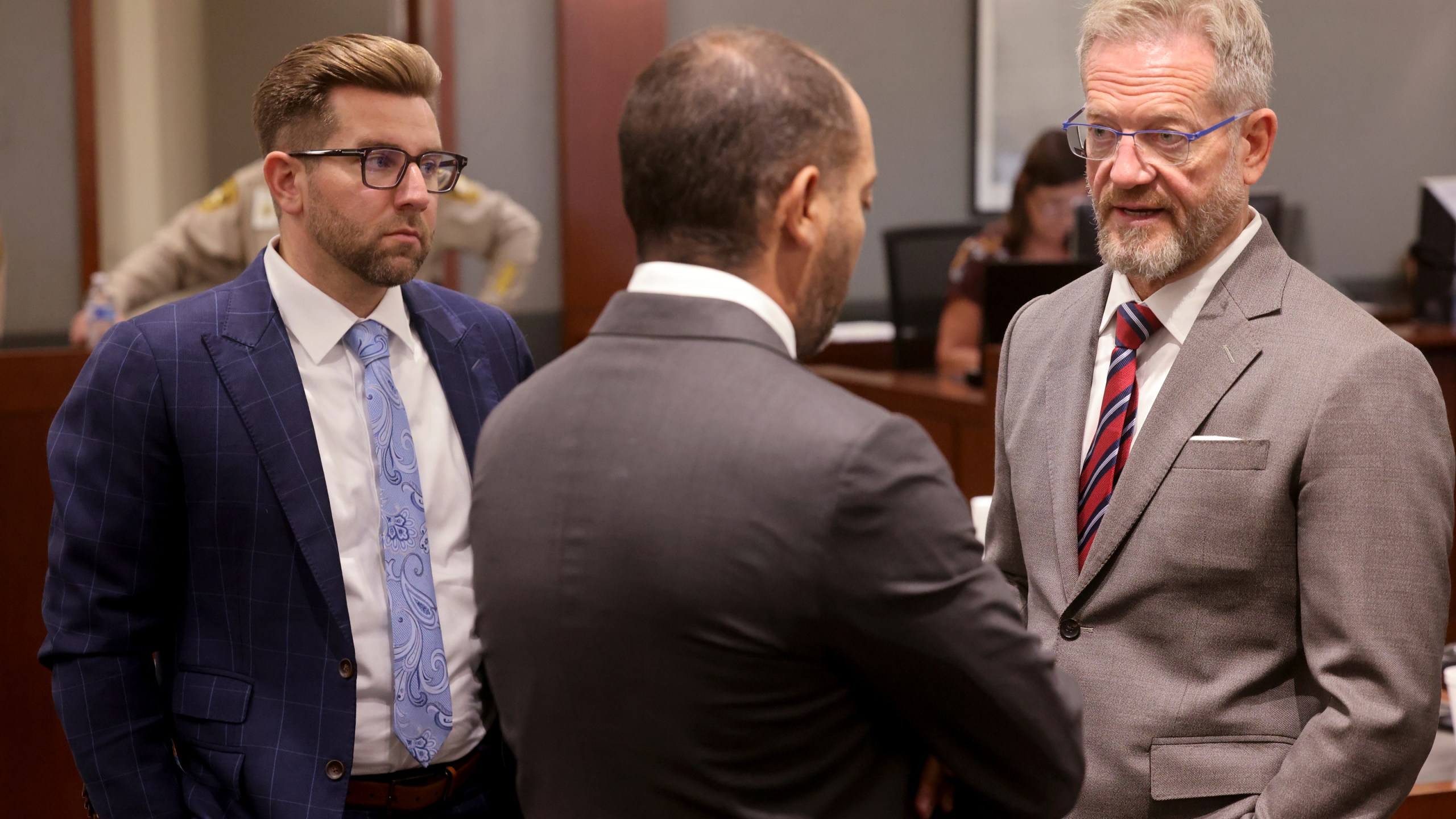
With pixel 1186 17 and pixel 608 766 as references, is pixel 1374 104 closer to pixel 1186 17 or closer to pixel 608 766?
pixel 1186 17

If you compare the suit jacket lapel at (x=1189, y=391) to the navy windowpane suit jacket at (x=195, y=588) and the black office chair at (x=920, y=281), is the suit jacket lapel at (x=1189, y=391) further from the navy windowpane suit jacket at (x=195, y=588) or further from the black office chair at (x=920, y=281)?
the black office chair at (x=920, y=281)

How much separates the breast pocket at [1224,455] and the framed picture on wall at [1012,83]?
19.7 ft

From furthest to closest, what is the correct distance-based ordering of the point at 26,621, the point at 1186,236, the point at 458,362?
the point at 26,621 → the point at 458,362 → the point at 1186,236

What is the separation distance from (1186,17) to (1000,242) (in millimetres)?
3303

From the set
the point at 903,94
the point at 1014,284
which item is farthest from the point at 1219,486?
the point at 903,94

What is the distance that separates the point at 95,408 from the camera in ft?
4.62

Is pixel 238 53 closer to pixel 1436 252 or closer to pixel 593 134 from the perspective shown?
pixel 593 134

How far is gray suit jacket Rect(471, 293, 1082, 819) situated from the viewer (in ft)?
3.02

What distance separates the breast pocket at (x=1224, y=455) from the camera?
4.24 feet

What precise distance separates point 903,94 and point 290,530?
5.98 meters

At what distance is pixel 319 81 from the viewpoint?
1.53 metres

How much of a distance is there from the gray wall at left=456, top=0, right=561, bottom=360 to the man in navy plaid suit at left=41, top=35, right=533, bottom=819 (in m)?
4.51

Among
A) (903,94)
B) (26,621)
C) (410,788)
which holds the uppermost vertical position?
(903,94)

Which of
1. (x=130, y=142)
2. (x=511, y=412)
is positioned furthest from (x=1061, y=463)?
(x=130, y=142)
